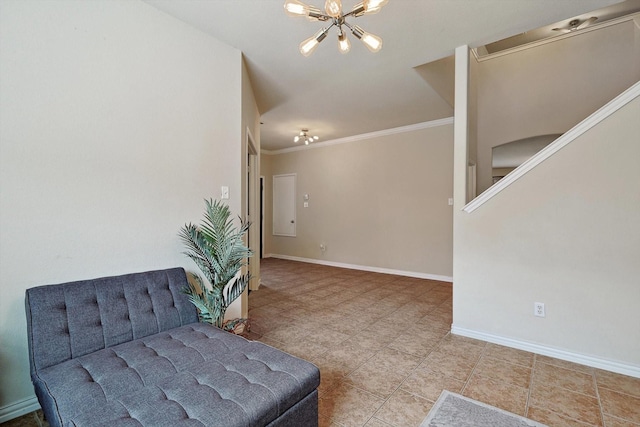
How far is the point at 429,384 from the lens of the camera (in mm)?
2064

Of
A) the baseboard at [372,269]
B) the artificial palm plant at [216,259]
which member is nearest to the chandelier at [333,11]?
the artificial palm plant at [216,259]

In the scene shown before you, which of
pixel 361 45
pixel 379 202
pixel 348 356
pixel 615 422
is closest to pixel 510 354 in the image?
pixel 615 422

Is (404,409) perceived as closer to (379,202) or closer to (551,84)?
(379,202)

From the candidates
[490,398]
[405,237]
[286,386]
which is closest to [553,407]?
[490,398]

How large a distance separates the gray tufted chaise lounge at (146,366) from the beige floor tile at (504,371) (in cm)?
148

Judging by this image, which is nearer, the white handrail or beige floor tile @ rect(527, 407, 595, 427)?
beige floor tile @ rect(527, 407, 595, 427)

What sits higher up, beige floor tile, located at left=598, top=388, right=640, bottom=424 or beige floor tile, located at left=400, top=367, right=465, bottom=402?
beige floor tile, located at left=598, top=388, right=640, bottom=424

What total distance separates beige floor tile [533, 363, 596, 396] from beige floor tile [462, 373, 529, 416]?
260 millimetres

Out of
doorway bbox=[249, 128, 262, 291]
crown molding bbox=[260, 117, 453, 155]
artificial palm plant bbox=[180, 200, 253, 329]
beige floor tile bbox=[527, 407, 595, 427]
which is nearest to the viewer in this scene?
beige floor tile bbox=[527, 407, 595, 427]

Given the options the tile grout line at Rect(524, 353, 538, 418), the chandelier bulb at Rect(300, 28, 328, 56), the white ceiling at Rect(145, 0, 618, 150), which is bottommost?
the tile grout line at Rect(524, 353, 538, 418)

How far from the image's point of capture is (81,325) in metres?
1.69

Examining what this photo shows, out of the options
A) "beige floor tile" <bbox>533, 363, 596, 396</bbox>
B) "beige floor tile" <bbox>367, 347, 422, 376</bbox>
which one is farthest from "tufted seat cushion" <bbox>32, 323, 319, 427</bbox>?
"beige floor tile" <bbox>533, 363, 596, 396</bbox>

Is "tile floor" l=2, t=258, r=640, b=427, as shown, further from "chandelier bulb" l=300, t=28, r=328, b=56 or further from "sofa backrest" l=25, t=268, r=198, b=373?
"chandelier bulb" l=300, t=28, r=328, b=56

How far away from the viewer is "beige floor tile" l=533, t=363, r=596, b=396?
2016 mm
